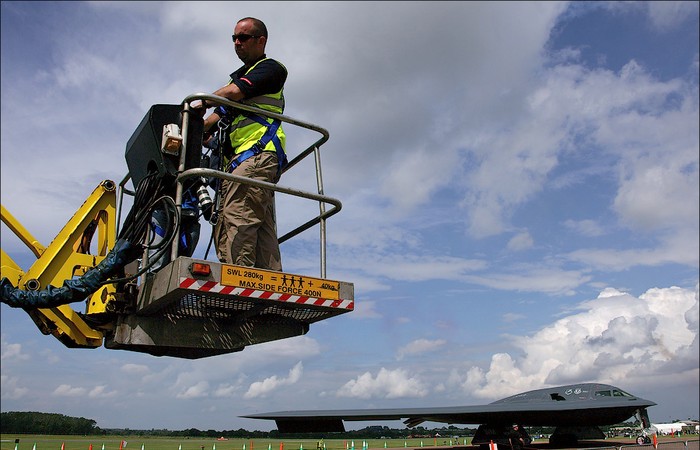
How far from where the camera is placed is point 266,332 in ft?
17.1

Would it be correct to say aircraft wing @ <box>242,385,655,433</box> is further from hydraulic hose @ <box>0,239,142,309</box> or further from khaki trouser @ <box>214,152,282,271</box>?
hydraulic hose @ <box>0,239,142,309</box>

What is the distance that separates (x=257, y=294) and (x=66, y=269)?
75.6 inches

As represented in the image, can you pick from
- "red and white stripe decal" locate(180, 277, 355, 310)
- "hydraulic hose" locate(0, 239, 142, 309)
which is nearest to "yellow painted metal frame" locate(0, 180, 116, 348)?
"hydraulic hose" locate(0, 239, 142, 309)

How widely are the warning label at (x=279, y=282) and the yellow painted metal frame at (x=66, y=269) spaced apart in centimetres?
118

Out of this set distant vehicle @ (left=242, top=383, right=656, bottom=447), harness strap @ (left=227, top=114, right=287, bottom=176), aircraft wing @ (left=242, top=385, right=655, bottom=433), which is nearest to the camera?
harness strap @ (left=227, top=114, right=287, bottom=176)

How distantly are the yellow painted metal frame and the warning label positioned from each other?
118 cm

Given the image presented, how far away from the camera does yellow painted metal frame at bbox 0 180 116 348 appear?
470 centimetres

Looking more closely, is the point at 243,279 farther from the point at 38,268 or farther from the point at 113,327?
the point at 38,268

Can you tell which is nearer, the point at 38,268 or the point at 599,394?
the point at 38,268

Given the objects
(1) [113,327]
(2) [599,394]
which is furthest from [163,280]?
(2) [599,394]

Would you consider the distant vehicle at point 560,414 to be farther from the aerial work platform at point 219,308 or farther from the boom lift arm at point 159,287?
the boom lift arm at point 159,287

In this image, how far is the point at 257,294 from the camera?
14.4 ft

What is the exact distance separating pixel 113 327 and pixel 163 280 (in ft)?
3.29

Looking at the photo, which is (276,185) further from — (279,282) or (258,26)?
(258,26)
